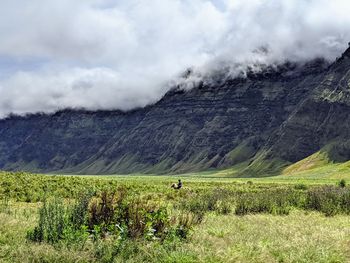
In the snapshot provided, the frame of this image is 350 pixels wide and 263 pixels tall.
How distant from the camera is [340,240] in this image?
18.8m

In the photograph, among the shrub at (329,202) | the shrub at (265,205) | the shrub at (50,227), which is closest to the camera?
the shrub at (50,227)

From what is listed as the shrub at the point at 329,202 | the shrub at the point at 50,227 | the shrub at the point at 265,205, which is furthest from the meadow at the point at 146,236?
A: the shrub at the point at 329,202

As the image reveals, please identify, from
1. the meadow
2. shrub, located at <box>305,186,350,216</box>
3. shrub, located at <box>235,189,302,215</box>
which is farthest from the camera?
shrub, located at <box>305,186,350,216</box>

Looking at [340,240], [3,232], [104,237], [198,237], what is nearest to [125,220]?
[104,237]

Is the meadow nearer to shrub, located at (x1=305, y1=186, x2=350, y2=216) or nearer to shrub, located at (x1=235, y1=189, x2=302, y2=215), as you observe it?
shrub, located at (x1=235, y1=189, x2=302, y2=215)

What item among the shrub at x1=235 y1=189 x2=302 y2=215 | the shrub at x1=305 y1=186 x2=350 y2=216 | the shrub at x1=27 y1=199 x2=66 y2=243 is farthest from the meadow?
the shrub at x1=305 y1=186 x2=350 y2=216

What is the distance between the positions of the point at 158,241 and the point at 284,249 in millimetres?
4293

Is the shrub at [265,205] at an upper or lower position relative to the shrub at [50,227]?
lower

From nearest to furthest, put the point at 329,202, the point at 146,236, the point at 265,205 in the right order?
the point at 146,236 → the point at 265,205 → the point at 329,202

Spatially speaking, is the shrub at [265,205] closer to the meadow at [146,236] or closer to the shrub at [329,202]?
the shrub at [329,202]

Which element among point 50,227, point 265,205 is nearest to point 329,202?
point 265,205

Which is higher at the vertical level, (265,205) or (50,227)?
(50,227)

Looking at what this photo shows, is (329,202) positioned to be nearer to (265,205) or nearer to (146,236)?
(265,205)

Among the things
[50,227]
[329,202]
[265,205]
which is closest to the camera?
[50,227]
